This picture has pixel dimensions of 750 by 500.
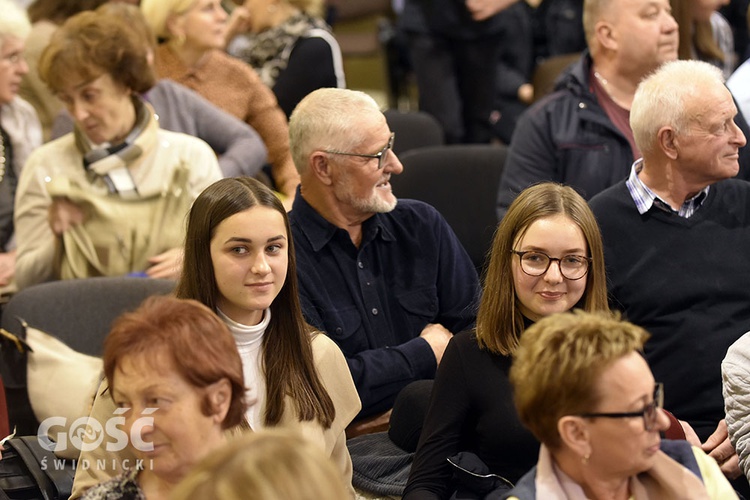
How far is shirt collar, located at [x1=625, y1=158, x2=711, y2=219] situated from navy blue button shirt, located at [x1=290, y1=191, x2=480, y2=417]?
0.50 m

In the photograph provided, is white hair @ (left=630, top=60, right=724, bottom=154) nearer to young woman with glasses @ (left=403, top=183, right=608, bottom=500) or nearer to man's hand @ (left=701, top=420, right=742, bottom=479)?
young woman with glasses @ (left=403, top=183, right=608, bottom=500)

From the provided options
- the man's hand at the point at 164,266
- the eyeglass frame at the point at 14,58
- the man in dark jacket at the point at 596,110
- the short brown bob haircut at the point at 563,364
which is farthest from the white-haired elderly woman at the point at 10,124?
the short brown bob haircut at the point at 563,364

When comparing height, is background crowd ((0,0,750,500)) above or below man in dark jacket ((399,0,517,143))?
above

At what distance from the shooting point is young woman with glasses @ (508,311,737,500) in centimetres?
185

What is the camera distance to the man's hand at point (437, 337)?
298 centimetres

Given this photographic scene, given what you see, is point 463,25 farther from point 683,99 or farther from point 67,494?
point 67,494

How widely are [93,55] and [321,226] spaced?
1.00 meters

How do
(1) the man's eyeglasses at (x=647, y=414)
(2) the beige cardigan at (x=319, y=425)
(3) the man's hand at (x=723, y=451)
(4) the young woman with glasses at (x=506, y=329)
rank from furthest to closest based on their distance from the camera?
1. (3) the man's hand at (x=723, y=451)
2. (4) the young woman with glasses at (x=506, y=329)
3. (2) the beige cardigan at (x=319, y=425)
4. (1) the man's eyeglasses at (x=647, y=414)

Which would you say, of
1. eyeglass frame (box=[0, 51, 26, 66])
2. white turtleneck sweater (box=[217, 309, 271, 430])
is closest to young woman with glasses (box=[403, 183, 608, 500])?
white turtleneck sweater (box=[217, 309, 271, 430])

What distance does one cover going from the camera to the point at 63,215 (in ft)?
11.4

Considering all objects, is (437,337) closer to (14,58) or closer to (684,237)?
(684,237)

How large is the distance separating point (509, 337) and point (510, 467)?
0.90 ft

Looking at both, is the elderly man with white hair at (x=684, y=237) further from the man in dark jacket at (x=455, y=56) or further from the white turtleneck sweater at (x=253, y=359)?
the man in dark jacket at (x=455, y=56)

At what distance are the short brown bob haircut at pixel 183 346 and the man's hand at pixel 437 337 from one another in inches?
40.5
